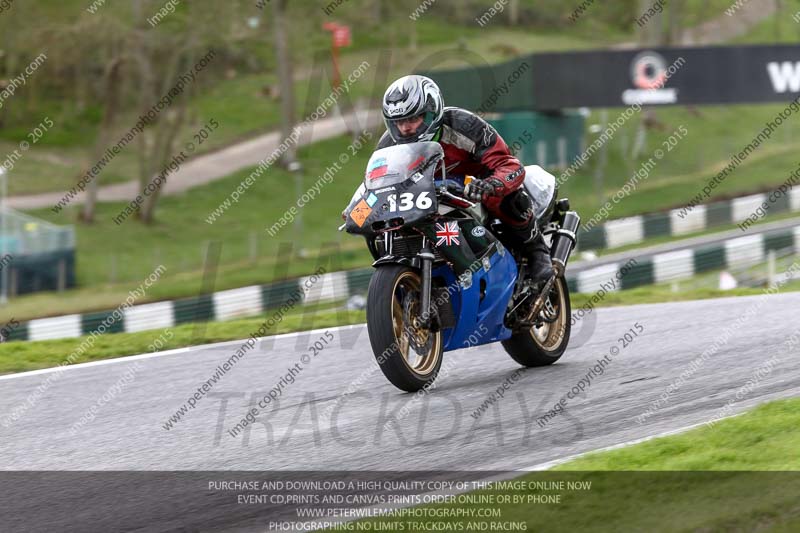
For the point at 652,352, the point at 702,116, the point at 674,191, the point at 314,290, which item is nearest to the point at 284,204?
the point at 674,191

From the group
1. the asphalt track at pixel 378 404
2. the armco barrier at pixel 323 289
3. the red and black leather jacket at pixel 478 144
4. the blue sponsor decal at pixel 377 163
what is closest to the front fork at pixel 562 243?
the asphalt track at pixel 378 404

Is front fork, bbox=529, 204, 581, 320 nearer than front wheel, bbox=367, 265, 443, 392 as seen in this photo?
No

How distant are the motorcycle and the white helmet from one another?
0.16m

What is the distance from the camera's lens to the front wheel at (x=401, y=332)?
631cm

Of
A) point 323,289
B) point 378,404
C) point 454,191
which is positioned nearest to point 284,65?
point 323,289

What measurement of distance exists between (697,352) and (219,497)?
411 centimetres

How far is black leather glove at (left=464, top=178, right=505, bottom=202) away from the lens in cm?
677

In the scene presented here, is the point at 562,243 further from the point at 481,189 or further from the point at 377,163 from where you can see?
the point at 377,163

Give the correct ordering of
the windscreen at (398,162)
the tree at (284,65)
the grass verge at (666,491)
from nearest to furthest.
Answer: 1. the grass verge at (666,491)
2. the windscreen at (398,162)
3. the tree at (284,65)

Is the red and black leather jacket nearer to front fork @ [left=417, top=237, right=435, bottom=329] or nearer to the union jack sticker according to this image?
the union jack sticker

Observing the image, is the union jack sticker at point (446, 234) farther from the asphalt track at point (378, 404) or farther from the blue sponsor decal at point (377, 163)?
the asphalt track at point (378, 404)

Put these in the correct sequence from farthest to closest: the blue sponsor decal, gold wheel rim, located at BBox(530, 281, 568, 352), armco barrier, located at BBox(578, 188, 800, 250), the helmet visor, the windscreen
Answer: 1. armco barrier, located at BBox(578, 188, 800, 250)
2. gold wheel rim, located at BBox(530, 281, 568, 352)
3. the helmet visor
4. the blue sponsor decal
5. the windscreen

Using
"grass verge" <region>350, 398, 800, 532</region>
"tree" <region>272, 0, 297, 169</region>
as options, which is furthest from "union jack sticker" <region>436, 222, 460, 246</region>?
"tree" <region>272, 0, 297, 169</region>

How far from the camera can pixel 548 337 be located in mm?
7922
